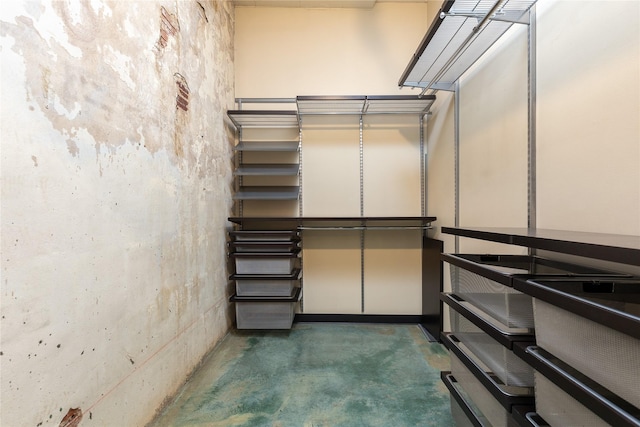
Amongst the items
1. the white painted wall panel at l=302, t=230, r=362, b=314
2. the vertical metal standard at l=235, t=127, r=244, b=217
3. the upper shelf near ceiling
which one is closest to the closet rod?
the upper shelf near ceiling

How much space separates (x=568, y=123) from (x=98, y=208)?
2108mm

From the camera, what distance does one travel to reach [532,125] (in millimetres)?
1329

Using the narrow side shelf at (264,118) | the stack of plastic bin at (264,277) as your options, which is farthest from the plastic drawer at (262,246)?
the narrow side shelf at (264,118)

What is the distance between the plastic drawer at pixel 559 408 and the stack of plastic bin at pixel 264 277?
71.9 inches

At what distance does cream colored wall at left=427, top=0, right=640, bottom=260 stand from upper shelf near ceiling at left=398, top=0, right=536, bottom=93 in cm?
9

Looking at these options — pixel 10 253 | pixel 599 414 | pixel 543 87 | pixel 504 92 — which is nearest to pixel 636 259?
pixel 599 414

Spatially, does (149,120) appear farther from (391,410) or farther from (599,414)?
(391,410)

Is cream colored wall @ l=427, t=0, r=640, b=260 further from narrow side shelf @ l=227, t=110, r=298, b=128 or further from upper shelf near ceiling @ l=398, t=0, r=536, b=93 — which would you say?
narrow side shelf @ l=227, t=110, r=298, b=128

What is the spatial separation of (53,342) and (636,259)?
1.72 m

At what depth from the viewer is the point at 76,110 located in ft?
3.36

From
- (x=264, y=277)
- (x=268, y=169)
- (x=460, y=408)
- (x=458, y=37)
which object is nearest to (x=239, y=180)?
(x=268, y=169)

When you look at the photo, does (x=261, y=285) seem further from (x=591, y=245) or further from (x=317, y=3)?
(x=317, y=3)

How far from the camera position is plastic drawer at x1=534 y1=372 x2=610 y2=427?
0.66m

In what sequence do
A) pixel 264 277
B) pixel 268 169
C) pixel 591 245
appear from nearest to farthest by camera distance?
pixel 591 245 → pixel 264 277 → pixel 268 169
